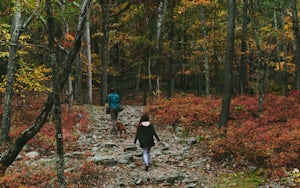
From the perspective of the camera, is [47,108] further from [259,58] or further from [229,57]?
[259,58]

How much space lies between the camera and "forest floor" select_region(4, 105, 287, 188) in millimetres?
9203

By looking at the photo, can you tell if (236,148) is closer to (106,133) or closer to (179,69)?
(106,133)

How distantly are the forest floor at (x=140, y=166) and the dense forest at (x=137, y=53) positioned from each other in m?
1.00

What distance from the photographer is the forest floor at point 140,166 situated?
9203 millimetres

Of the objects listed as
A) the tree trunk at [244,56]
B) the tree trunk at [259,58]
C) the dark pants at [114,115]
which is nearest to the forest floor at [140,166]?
the dark pants at [114,115]

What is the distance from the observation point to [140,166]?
35.7ft

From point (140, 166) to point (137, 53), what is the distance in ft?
61.6

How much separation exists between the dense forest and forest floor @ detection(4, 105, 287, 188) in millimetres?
1003

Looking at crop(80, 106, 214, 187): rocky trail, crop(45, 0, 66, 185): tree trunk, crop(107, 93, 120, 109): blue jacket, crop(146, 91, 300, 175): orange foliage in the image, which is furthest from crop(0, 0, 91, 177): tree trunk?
crop(107, 93, 120, 109): blue jacket

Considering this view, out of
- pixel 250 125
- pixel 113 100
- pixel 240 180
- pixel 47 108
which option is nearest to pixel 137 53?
pixel 113 100

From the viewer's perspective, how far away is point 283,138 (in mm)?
10367

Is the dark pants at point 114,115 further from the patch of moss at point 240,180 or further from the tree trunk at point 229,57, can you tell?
the patch of moss at point 240,180

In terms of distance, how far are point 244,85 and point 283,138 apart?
15386mm

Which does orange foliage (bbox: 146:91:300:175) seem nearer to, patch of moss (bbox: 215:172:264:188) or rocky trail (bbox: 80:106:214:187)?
patch of moss (bbox: 215:172:264:188)
